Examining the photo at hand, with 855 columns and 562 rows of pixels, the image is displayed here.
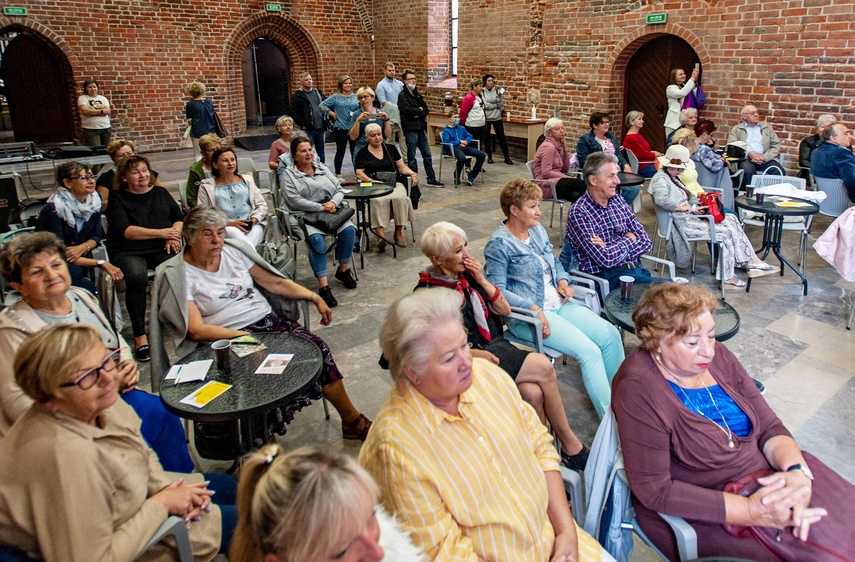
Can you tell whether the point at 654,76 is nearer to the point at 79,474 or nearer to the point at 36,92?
the point at 79,474

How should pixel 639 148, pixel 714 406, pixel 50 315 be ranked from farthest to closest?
pixel 639 148
pixel 50 315
pixel 714 406

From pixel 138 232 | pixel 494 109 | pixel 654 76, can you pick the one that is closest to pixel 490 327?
pixel 138 232

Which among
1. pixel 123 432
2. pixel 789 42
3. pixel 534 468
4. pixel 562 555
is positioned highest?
pixel 789 42

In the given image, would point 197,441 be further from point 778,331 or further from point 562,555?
point 778,331

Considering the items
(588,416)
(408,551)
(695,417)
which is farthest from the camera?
(588,416)

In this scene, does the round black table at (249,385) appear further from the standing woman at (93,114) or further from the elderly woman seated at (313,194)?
the standing woman at (93,114)

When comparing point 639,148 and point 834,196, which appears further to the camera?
point 639,148

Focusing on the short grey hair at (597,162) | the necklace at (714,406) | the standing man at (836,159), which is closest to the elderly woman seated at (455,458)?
the necklace at (714,406)

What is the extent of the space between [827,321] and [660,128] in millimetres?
5711

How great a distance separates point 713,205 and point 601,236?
191 centimetres

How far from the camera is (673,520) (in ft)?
5.99

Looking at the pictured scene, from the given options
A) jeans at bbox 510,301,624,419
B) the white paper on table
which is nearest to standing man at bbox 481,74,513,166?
jeans at bbox 510,301,624,419

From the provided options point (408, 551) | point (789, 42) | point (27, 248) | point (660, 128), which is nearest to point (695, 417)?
point (408, 551)

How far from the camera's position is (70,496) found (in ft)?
5.01
